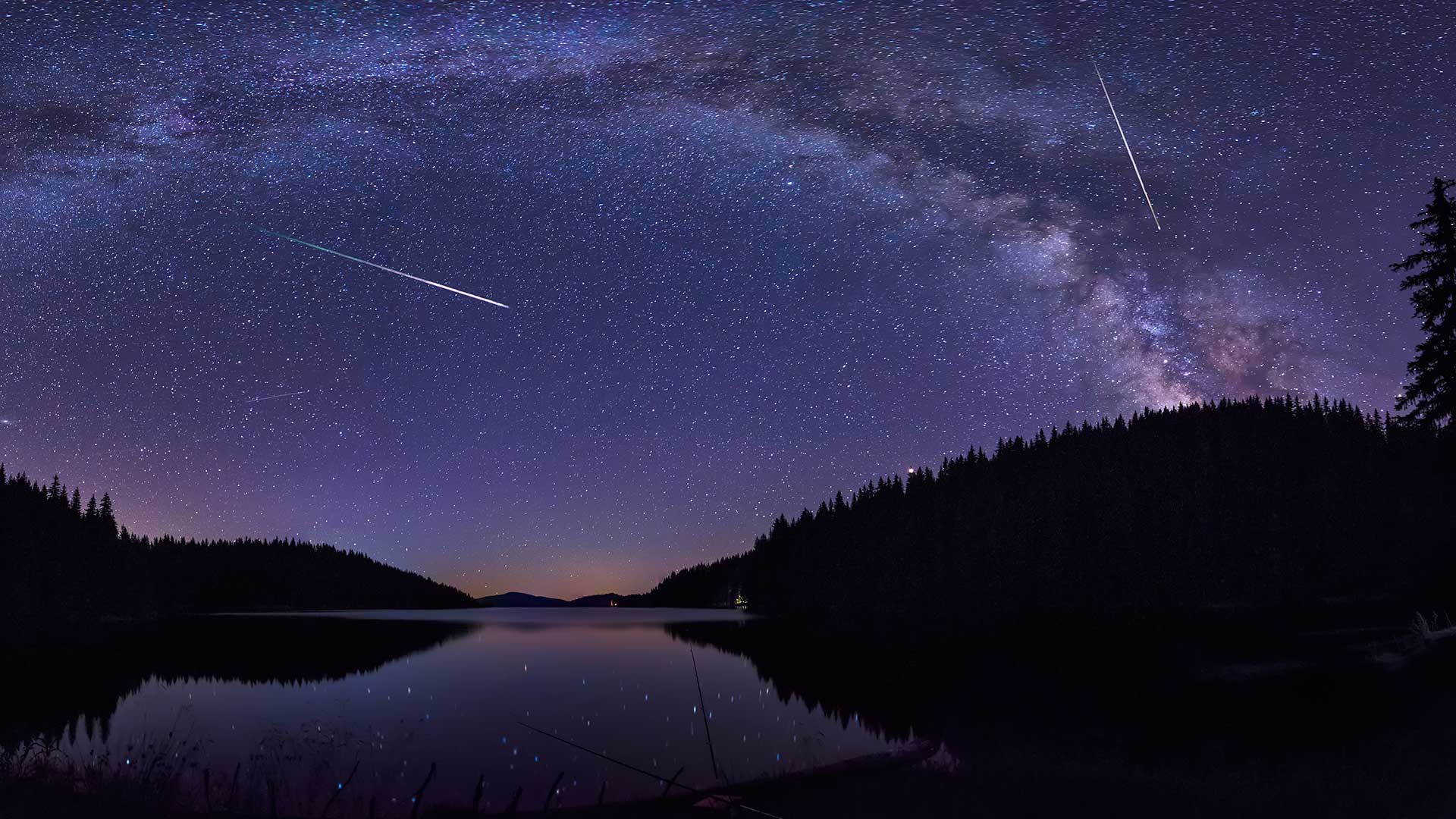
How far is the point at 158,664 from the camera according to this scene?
2532 inches

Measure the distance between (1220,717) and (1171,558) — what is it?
228 feet

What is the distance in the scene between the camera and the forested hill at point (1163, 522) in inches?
3374

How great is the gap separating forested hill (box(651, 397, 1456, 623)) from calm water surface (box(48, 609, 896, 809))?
1933 inches

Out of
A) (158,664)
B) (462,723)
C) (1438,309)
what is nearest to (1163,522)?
(1438,309)

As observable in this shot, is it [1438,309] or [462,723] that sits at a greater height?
[1438,309]

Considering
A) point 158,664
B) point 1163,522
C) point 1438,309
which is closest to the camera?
point 1438,309

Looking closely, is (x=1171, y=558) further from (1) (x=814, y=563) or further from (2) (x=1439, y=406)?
(1) (x=814, y=563)

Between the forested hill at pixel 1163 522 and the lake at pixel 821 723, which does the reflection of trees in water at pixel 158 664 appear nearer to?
the lake at pixel 821 723

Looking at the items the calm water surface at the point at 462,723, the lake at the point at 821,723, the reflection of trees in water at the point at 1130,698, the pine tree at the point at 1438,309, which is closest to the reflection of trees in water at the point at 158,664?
the lake at the point at 821,723

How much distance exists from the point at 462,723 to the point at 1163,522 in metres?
84.5

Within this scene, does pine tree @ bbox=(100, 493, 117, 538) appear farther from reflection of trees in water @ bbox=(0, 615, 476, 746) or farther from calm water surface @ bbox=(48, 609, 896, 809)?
calm water surface @ bbox=(48, 609, 896, 809)

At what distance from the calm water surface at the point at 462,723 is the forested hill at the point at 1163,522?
1933 inches

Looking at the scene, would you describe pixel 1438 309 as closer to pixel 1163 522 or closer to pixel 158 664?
pixel 1163 522

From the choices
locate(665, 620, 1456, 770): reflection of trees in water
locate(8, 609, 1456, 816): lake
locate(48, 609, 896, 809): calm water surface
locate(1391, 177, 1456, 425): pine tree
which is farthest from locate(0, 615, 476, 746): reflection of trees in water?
locate(1391, 177, 1456, 425): pine tree
